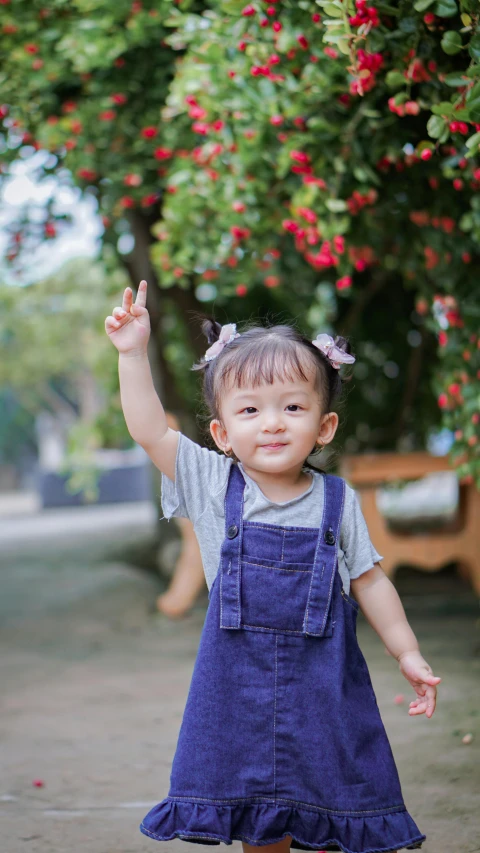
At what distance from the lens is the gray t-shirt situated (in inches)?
85.7

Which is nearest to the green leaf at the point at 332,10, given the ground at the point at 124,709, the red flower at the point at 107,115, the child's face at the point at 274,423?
the child's face at the point at 274,423

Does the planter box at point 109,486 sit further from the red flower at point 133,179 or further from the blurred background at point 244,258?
the red flower at point 133,179

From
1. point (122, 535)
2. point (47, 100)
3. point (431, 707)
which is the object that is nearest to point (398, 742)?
point (431, 707)

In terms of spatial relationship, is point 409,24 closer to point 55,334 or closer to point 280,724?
point 280,724

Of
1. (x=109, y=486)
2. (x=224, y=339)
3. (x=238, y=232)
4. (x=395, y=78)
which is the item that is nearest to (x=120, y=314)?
(x=224, y=339)

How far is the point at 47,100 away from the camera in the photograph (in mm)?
5113

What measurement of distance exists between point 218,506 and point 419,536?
4135 millimetres

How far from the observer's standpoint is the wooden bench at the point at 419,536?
5996mm

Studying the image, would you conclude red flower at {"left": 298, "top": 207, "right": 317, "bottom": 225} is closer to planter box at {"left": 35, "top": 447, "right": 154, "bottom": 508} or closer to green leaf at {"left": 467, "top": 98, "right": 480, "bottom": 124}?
green leaf at {"left": 467, "top": 98, "right": 480, "bottom": 124}

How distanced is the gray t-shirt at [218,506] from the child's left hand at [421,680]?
20 cm

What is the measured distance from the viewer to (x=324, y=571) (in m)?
Answer: 2.10

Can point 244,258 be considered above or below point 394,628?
below

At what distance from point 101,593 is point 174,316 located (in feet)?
7.48

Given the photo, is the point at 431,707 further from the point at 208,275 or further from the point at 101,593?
the point at 101,593
